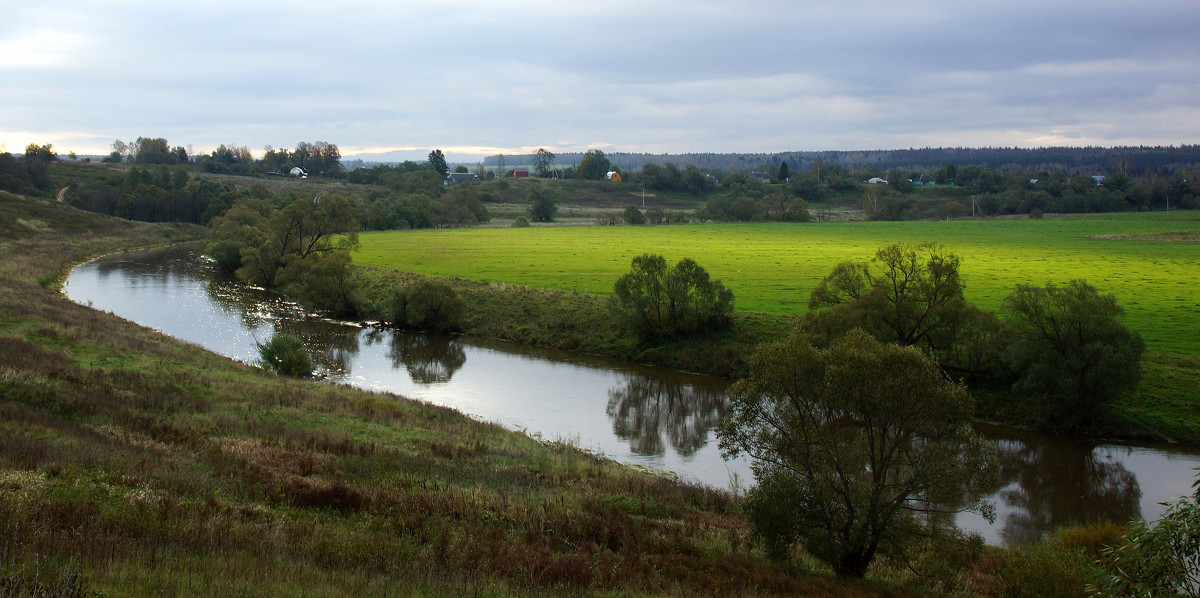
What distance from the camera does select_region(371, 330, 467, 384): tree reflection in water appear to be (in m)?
34.5

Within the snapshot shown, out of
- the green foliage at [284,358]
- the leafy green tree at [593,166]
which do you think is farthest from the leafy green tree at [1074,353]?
the leafy green tree at [593,166]

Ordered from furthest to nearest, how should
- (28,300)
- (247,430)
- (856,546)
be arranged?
1. (28,300)
2. (247,430)
3. (856,546)

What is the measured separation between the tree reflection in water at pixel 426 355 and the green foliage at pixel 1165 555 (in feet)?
92.1

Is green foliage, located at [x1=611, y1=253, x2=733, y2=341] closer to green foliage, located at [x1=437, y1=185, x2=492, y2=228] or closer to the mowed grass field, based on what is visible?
the mowed grass field

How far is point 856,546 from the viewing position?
42.3ft

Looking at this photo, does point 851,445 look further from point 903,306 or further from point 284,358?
point 284,358

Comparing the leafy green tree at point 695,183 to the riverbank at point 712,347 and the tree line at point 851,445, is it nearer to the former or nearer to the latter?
the riverbank at point 712,347

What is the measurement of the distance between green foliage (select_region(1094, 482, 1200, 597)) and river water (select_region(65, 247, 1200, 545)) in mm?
11567

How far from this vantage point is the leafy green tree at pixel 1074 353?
25.7 meters

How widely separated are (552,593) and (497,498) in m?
4.88

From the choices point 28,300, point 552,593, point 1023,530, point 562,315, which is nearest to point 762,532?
point 552,593

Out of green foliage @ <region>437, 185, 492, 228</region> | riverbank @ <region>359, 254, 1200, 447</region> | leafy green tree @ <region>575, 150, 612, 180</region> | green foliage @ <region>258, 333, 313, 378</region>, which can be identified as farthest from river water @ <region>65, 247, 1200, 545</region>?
leafy green tree @ <region>575, 150, 612, 180</region>

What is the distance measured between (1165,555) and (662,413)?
21.9 meters

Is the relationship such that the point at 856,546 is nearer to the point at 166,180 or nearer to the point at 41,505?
the point at 41,505
